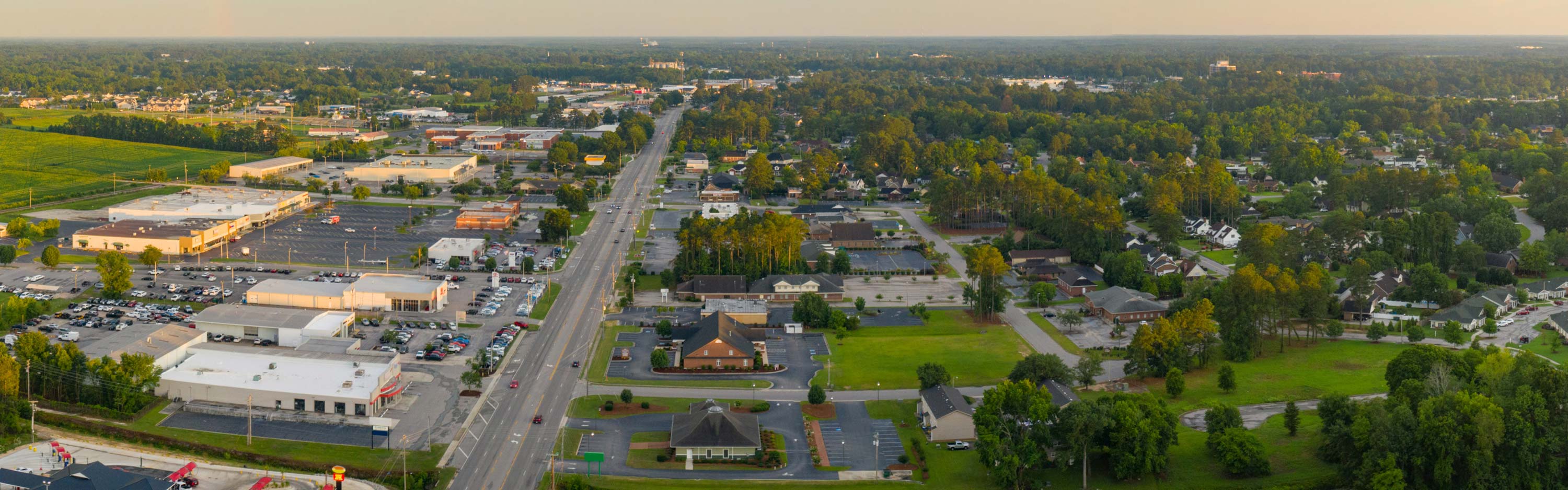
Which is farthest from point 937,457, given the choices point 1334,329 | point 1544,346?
point 1544,346

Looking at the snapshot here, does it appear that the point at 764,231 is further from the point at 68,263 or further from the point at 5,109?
the point at 5,109

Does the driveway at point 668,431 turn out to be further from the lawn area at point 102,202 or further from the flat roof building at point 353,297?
the lawn area at point 102,202

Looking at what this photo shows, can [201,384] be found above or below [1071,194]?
below

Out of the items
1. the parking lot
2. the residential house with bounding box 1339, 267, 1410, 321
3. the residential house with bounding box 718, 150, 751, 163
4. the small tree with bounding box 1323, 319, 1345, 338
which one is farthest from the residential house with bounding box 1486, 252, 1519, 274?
the residential house with bounding box 718, 150, 751, 163

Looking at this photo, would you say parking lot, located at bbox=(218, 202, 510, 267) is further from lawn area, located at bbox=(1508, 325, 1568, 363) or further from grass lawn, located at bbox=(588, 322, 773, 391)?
lawn area, located at bbox=(1508, 325, 1568, 363)

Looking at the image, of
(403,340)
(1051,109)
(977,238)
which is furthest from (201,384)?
(1051,109)

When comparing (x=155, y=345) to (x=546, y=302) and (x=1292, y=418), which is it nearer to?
(x=546, y=302)
